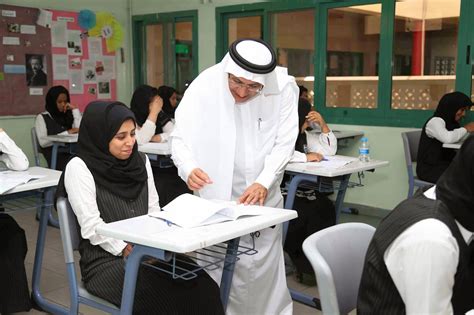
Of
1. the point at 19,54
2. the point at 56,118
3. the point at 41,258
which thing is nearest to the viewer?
the point at 41,258

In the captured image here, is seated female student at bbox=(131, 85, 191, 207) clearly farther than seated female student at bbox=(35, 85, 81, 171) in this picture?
No

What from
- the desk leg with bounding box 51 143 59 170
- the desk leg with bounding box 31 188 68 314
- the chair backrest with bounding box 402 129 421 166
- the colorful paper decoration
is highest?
the colorful paper decoration

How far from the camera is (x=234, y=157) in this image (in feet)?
7.61

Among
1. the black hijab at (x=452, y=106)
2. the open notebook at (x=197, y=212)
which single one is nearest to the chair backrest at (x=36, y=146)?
the open notebook at (x=197, y=212)

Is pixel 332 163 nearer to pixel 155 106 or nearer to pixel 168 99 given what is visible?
pixel 155 106

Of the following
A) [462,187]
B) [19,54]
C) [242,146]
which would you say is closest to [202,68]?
[19,54]

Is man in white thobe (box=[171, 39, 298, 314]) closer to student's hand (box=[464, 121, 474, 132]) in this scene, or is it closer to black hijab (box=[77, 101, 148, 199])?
black hijab (box=[77, 101, 148, 199])

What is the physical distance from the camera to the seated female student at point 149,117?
4.56m

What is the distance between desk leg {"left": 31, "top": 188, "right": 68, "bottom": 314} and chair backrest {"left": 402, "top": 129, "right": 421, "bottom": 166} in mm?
2886

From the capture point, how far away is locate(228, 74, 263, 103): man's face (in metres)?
2.12

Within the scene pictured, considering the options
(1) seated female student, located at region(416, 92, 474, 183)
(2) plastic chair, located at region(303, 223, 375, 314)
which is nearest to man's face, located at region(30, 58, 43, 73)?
(1) seated female student, located at region(416, 92, 474, 183)

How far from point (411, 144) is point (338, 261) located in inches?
130

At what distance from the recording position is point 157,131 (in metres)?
5.05

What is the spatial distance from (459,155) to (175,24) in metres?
5.83
